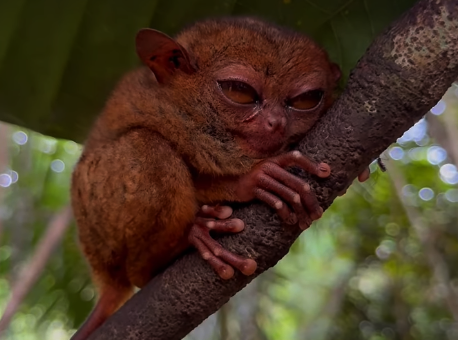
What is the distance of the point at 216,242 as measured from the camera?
1.50 m

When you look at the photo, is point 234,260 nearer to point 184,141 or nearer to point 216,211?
point 216,211

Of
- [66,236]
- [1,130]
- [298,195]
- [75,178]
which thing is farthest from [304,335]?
[298,195]

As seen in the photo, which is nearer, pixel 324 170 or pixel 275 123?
pixel 324 170

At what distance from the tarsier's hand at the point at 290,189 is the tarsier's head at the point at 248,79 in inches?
9.7

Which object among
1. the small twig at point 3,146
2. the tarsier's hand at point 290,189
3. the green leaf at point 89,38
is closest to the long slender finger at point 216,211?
the tarsier's hand at point 290,189

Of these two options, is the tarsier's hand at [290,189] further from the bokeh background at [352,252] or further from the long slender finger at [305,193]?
the bokeh background at [352,252]

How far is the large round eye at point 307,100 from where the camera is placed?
5.85 ft

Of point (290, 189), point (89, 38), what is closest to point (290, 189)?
point (290, 189)

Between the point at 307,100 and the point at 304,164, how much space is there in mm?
529

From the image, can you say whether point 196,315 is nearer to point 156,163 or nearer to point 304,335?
point 156,163

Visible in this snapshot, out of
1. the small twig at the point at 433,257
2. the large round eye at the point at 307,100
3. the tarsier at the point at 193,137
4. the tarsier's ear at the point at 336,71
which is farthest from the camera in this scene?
the small twig at the point at 433,257

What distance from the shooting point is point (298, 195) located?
52.9 inches

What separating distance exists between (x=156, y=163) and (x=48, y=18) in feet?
2.75

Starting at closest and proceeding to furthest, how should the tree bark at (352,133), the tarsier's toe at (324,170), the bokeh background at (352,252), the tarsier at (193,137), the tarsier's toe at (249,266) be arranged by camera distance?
the tree bark at (352,133), the tarsier's toe at (324,170), the tarsier's toe at (249,266), the tarsier at (193,137), the bokeh background at (352,252)
